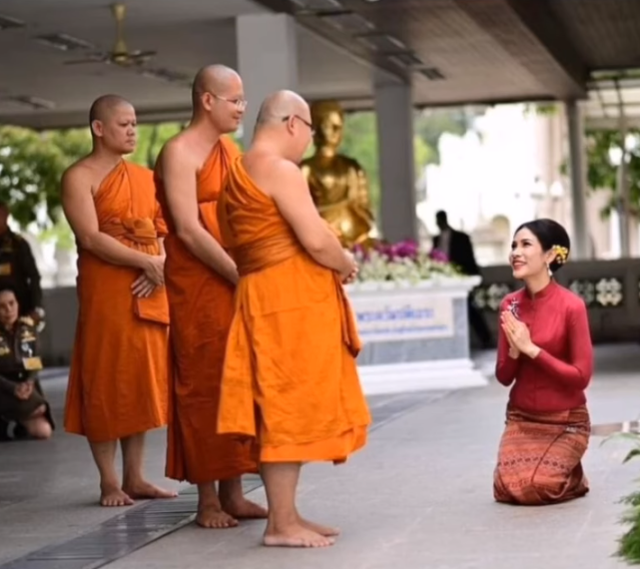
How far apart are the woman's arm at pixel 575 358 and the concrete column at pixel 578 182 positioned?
747 inches

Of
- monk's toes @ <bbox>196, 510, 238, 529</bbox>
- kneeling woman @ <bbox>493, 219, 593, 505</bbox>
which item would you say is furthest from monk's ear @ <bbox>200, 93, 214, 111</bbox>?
monk's toes @ <bbox>196, 510, 238, 529</bbox>

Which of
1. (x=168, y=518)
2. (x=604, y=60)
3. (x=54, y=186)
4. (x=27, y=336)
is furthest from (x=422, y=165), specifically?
(x=168, y=518)

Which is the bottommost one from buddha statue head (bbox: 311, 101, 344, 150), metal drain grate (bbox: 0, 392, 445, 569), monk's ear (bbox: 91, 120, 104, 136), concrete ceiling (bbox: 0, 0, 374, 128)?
metal drain grate (bbox: 0, 392, 445, 569)

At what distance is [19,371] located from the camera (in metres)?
12.0

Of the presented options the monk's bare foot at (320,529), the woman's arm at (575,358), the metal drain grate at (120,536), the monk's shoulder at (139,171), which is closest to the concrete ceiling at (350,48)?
the monk's shoulder at (139,171)

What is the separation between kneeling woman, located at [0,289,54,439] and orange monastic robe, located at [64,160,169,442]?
362cm

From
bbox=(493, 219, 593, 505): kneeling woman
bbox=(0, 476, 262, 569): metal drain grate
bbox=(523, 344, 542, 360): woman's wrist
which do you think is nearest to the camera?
bbox=(0, 476, 262, 569): metal drain grate

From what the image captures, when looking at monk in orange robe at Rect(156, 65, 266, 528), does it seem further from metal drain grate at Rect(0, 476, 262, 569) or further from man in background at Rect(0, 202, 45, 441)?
man in background at Rect(0, 202, 45, 441)

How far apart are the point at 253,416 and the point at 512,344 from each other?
1.31m

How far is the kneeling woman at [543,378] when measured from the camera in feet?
24.8

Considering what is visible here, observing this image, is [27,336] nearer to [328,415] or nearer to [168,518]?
[168,518]

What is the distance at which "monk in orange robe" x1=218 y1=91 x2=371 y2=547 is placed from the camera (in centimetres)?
667

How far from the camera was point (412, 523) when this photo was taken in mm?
7301

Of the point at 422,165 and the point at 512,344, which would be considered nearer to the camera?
the point at 512,344
